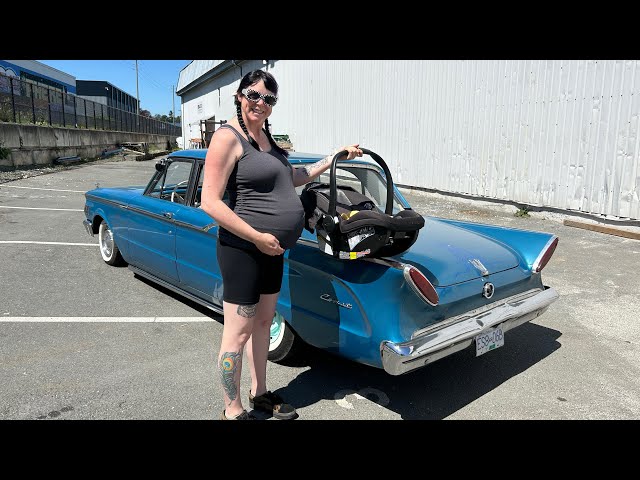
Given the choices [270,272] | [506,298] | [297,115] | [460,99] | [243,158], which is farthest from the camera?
[297,115]

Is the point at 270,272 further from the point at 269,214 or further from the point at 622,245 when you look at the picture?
the point at 622,245

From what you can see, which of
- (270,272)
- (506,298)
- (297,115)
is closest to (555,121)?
(506,298)

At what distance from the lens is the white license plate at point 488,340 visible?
302cm

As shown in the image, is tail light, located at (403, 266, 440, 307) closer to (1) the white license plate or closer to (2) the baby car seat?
(2) the baby car seat

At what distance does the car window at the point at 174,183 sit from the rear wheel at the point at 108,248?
1231mm

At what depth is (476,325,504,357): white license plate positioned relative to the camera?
3.02 m

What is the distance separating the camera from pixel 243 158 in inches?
95.6

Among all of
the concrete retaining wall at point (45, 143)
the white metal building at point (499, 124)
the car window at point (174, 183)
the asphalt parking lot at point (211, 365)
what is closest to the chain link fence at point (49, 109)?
the concrete retaining wall at point (45, 143)

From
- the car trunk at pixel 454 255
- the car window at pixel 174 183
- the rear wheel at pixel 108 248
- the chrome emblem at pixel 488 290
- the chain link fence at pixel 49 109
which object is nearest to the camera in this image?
the car trunk at pixel 454 255

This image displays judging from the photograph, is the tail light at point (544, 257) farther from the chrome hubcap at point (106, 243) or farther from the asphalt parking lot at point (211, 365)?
the chrome hubcap at point (106, 243)

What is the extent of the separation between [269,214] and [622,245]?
6.78 meters

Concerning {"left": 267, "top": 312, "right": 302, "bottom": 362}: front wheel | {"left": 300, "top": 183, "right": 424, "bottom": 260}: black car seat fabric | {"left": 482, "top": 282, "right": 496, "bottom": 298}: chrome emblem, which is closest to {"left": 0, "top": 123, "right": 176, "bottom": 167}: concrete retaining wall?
{"left": 267, "top": 312, "right": 302, "bottom": 362}: front wheel
